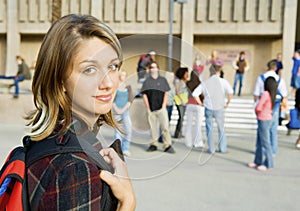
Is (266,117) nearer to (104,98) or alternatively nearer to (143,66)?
(143,66)

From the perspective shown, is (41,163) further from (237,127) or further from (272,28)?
(272,28)

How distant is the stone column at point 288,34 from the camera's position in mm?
17578

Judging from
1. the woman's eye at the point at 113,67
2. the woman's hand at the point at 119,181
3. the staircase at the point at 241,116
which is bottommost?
the staircase at the point at 241,116

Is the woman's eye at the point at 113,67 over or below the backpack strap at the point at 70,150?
over

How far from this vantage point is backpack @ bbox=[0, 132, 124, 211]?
0.91 meters

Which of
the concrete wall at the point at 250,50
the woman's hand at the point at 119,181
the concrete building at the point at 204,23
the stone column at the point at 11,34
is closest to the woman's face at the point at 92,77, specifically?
the woman's hand at the point at 119,181

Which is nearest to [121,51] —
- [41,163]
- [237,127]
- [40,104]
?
[40,104]

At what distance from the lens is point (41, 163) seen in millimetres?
910

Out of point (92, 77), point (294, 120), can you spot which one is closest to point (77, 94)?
point (92, 77)

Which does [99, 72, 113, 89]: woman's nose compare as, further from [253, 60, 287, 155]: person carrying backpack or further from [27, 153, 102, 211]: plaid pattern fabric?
[253, 60, 287, 155]: person carrying backpack

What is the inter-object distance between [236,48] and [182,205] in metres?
15.7

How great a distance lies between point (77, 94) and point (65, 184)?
25 cm

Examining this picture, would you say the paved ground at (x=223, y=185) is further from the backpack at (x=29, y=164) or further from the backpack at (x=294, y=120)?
the backpack at (x=29, y=164)

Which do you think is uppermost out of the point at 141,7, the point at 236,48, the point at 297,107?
the point at 141,7
